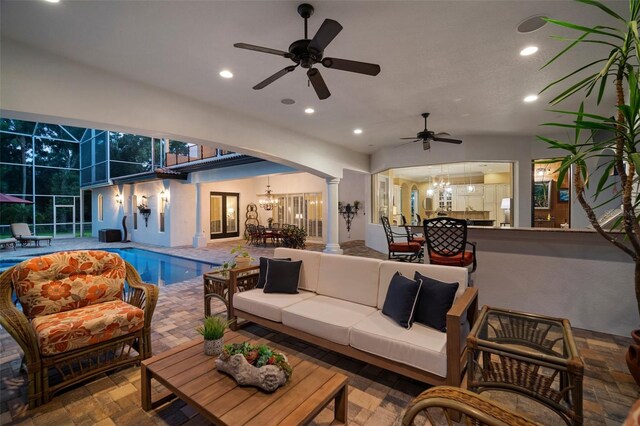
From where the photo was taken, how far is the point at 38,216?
44.8 ft

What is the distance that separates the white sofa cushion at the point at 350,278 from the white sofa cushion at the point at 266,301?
9.8 inches

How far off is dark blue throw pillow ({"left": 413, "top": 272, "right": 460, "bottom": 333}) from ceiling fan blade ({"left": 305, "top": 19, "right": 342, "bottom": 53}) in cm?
206

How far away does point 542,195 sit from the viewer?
7281mm

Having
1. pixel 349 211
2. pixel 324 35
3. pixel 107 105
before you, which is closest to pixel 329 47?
pixel 324 35

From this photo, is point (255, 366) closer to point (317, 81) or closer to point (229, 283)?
point (229, 283)

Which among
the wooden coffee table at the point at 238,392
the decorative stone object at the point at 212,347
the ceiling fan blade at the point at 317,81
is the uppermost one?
the ceiling fan blade at the point at 317,81

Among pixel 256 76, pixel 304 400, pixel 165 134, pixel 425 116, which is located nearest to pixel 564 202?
pixel 425 116

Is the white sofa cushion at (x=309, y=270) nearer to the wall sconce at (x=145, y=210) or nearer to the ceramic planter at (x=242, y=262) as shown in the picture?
the ceramic planter at (x=242, y=262)

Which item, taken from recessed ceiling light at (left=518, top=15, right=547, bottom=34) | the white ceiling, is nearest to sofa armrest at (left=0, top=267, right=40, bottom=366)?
the white ceiling

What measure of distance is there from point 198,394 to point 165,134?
12.2 feet

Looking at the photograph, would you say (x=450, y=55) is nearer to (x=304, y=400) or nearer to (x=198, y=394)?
(x=304, y=400)

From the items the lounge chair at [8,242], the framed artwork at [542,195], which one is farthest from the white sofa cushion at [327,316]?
the lounge chair at [8,242]

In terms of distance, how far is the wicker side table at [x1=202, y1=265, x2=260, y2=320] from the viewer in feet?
10.6

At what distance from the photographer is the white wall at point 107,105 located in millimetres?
2955
